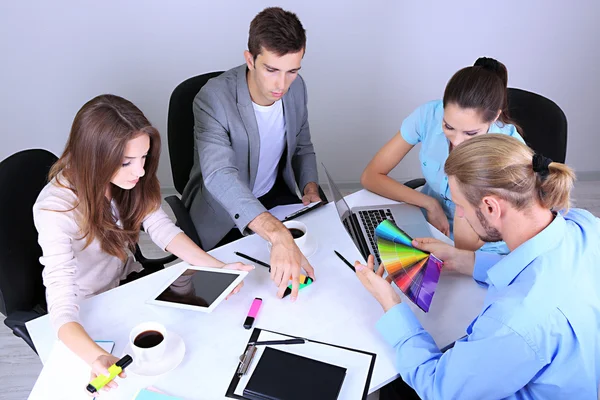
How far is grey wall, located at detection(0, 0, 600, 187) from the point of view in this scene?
263 cm

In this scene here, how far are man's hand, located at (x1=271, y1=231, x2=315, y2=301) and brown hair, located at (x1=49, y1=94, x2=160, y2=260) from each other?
0.47 metres

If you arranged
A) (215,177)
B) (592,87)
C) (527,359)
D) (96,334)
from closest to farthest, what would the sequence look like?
(527,359), (96,334), (215,177), (592,87)

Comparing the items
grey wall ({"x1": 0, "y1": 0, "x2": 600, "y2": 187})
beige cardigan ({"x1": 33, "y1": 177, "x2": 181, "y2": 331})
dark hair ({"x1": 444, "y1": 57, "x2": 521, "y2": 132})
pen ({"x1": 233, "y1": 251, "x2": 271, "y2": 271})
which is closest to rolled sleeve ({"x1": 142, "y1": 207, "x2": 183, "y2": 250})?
beige cardigan ({"x1": 33, "y1": 177, "x2": 181, "y2": 331})

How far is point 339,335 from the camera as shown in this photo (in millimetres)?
1315

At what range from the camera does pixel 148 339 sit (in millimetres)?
1210

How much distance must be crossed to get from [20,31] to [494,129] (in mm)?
2265

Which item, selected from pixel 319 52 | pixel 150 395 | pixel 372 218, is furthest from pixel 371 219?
pixel 319 52

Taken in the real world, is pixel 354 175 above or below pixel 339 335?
below

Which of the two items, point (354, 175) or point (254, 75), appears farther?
point (354, 175)

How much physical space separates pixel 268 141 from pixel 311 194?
0.87 ft

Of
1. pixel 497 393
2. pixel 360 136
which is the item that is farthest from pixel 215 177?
pixel 360 136

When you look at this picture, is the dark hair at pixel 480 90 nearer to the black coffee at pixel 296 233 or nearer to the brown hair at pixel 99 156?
the black coffee at pixel 296 233

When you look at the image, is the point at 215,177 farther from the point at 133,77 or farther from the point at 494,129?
the point at 133,77

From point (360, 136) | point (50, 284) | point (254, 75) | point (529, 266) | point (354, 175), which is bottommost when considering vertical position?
point (354, 175)
